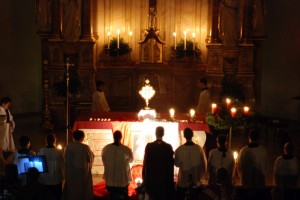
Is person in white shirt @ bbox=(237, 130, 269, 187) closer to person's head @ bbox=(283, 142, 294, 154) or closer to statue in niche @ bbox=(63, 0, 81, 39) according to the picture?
person's head @ bbox=(283, 142, 294, 154)

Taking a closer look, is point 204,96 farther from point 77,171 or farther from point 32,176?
point 32,176

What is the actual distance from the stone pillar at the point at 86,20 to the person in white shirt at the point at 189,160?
29.5ft

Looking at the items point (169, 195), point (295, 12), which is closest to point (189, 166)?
point (169, 195)

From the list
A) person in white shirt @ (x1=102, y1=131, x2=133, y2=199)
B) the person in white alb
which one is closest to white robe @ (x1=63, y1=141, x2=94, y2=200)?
person in white shirt @ (x1=102, y1=131, x2=133, y2=199)

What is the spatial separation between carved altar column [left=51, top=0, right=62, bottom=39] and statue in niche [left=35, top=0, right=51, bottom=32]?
0.17 metres

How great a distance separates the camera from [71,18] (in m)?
17.8

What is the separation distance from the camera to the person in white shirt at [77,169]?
9812 mm

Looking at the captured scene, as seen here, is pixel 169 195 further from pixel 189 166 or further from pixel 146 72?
pixel 146 72

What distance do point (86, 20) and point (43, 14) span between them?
1388mm

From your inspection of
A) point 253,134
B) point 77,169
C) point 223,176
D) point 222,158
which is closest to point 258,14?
point 253,134

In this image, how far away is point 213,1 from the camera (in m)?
18.2

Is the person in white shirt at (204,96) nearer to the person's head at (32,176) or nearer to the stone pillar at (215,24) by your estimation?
the stone pillar at (215,24)

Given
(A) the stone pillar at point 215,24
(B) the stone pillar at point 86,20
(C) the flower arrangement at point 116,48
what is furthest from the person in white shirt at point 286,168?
(B) the stone pillar at point 86,20

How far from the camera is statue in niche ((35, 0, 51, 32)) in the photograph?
17.7m
